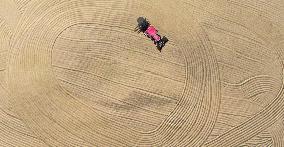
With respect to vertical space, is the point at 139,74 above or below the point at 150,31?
below

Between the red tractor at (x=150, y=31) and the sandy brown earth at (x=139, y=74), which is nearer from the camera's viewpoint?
the sandy brown earth at (x=139, y=74)

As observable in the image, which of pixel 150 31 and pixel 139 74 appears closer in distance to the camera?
pixel 139 74

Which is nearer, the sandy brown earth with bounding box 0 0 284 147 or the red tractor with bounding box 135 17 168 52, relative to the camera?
the sandy brown earth with bounding box 0 0 284 147

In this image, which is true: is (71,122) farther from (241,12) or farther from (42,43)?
(241,12)
